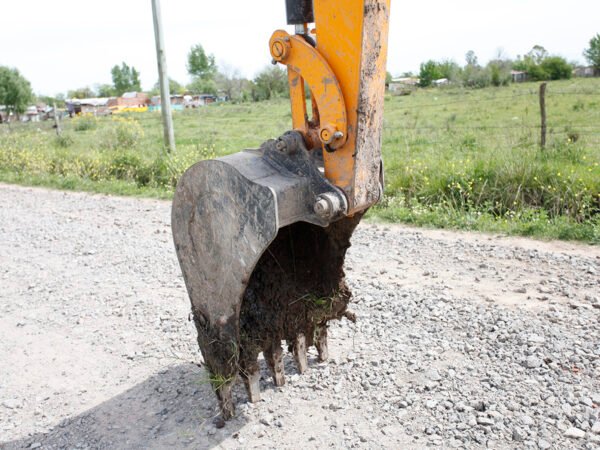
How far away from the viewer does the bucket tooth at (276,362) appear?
334 centimetres

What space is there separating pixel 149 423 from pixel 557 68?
47.0 meters

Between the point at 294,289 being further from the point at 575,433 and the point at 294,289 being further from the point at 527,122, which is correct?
the point at 527,122

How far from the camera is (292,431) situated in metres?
3.10

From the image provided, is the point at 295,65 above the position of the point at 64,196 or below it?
above

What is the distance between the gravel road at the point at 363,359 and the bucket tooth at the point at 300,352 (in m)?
0.05

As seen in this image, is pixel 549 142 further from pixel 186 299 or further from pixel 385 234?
pixel 186 299

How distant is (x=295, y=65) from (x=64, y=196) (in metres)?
8.02

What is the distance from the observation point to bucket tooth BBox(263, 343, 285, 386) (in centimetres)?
334

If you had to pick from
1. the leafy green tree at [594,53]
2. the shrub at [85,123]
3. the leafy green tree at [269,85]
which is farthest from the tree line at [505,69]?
the shrub at [85,123]

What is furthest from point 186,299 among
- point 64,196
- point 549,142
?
point 549,142

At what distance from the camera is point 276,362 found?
339cm

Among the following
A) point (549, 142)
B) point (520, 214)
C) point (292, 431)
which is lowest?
point (292, 431)

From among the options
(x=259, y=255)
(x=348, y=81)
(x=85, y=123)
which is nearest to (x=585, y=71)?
(x=85, y=123)

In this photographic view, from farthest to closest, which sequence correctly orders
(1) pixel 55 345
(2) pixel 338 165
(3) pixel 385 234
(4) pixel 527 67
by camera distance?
1. (4) pixel 527 67
2. (3) pixel 385 234
3. (1) pixel 55 345
4. (2) pixel 338 165
